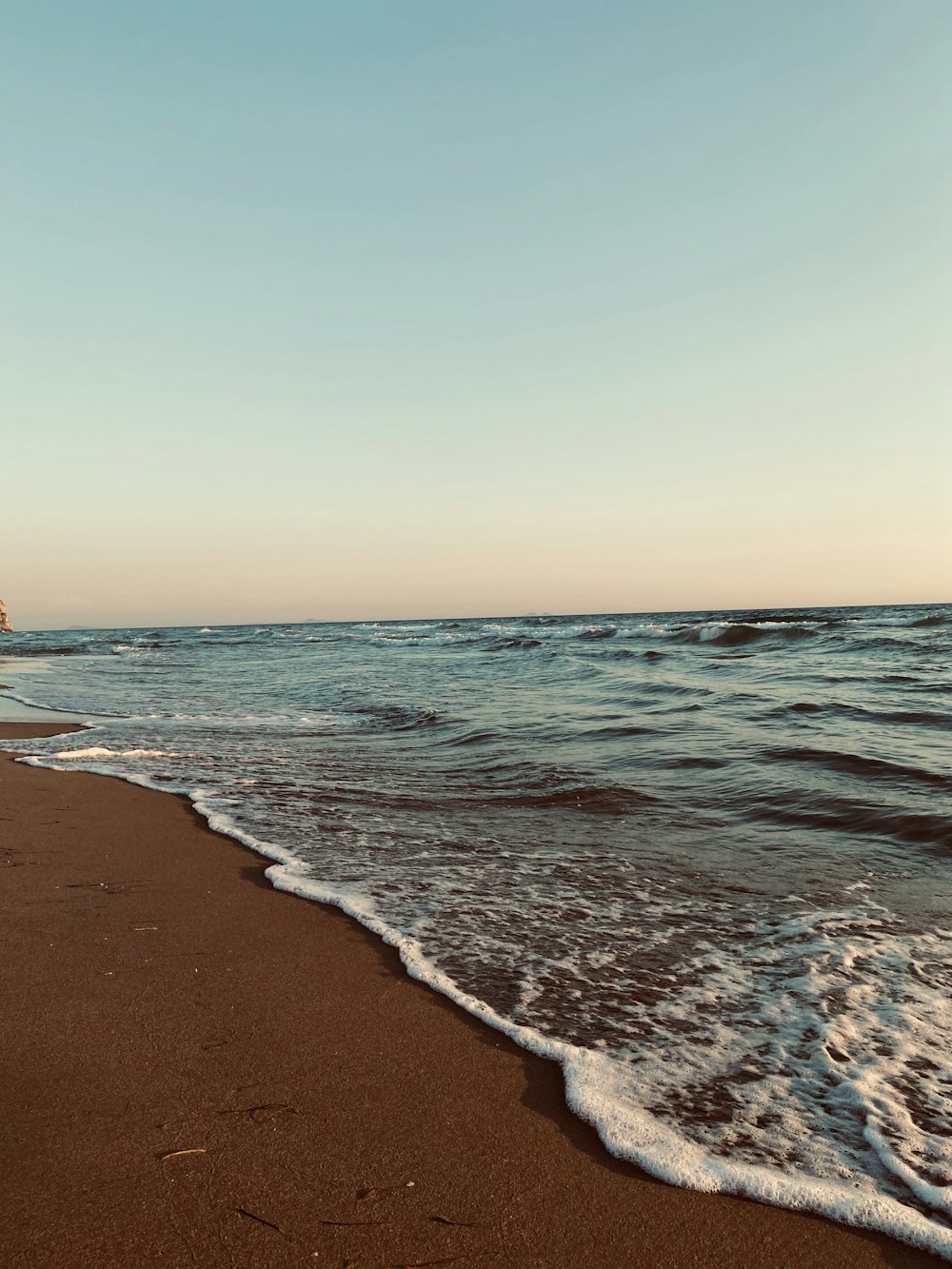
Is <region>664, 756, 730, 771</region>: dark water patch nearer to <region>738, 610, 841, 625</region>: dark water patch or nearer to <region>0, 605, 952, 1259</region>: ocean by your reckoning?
<region>0, 605, 952, 1259</region>: ocean

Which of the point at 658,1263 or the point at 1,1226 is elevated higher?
the point at 1,1226

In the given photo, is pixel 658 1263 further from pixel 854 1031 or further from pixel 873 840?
pixel 873 840

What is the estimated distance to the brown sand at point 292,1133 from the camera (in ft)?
6.18

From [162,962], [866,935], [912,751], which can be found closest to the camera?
[162,962]


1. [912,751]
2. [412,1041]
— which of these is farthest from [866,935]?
[912,751]

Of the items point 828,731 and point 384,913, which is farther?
point 828,731

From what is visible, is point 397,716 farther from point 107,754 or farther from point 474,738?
point 107,754

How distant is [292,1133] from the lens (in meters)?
2.25

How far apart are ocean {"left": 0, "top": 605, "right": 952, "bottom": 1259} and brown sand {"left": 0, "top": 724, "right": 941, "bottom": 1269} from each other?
0.59ft

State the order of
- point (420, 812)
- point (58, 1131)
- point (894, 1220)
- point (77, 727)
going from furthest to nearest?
point (77, 727)
point (420, 812)
point (58, 1131)
point (894, 1220)

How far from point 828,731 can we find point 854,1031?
25.3 ft

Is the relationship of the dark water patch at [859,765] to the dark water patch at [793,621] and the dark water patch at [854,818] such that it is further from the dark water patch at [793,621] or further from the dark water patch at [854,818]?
the dark water patch at [793,621]

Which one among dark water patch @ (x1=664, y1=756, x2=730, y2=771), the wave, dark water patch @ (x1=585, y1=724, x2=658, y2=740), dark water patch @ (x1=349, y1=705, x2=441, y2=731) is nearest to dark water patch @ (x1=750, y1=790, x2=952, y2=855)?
dark water patch @ (x1=664, y1=756, x2=730, y2=771)

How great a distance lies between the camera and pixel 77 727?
11781mm
